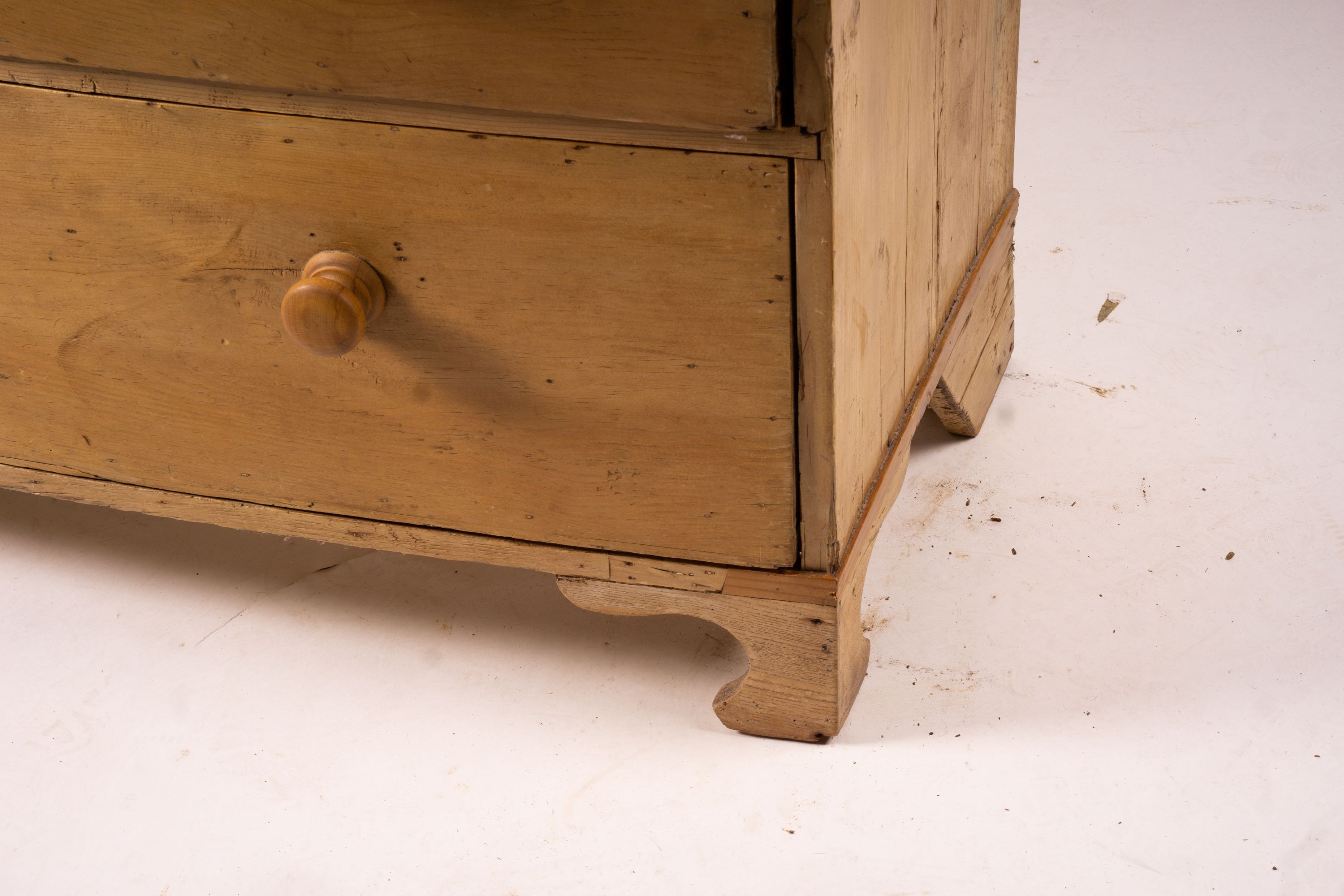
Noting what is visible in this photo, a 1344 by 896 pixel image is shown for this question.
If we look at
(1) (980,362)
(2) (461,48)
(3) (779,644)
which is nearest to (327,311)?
(2) (461,48)

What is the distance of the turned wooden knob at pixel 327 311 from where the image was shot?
3.90 ft

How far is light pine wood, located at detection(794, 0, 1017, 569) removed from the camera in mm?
1130

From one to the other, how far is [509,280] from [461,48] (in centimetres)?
19

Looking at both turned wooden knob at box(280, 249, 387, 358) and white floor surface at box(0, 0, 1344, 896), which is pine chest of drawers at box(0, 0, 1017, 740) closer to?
turned wooden knob at box(280, 249, 387, 358)

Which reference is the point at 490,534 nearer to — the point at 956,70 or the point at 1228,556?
the point at 956,70

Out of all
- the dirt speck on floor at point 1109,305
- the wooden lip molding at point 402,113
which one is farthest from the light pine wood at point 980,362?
the wooden lip molding at point 402,113

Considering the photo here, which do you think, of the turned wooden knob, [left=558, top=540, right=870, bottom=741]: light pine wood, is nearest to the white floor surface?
[left=558, top=540, right=870, bottom=741]: light pine wood

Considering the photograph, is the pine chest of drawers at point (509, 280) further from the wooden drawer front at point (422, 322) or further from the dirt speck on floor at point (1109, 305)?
the dirt speck on floor at point (1109, 305)

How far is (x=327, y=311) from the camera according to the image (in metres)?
1.19

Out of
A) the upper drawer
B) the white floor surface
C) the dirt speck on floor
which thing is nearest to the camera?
the upper drawer

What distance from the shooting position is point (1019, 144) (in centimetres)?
256

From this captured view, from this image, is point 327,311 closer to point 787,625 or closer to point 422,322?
point 422,322

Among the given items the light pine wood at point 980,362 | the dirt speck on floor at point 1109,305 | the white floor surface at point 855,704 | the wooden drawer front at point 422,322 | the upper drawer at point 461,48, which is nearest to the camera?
the upper drawer at point 461,48

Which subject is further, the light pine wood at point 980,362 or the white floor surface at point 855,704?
the light pine wood at point 980,362
